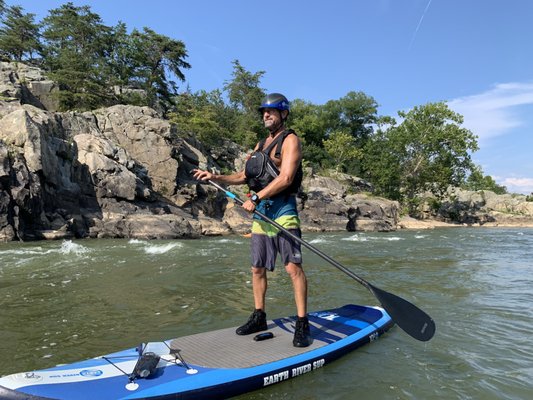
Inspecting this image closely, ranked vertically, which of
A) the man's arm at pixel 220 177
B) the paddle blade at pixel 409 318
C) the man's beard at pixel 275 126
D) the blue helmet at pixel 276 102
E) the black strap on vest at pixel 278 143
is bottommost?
the paddle blade at pixel 409 318

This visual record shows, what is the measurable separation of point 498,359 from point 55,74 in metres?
37.4

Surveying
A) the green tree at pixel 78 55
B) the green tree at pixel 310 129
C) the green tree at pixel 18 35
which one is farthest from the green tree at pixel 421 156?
the green tree at pixel 18 35

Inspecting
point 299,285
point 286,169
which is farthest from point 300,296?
point 286,169

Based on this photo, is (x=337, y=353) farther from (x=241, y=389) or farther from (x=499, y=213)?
(x=499, y=213)

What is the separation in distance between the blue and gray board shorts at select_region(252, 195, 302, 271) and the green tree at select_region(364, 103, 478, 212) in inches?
1782

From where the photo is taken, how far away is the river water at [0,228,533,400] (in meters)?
3.24

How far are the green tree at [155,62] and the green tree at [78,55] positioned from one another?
341cm

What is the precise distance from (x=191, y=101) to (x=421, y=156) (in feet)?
97.5

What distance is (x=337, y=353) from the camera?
3598 mm

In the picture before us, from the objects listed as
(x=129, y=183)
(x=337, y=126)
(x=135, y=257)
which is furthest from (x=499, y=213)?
(x=135, y=257)

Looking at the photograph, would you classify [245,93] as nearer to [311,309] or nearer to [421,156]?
[421,156]

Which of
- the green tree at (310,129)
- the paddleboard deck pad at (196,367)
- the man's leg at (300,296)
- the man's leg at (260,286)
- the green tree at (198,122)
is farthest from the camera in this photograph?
the green tree at (310,129)

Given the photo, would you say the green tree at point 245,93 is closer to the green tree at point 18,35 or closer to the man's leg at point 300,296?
the green tree at point 18,35

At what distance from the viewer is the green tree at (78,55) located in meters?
32.7
